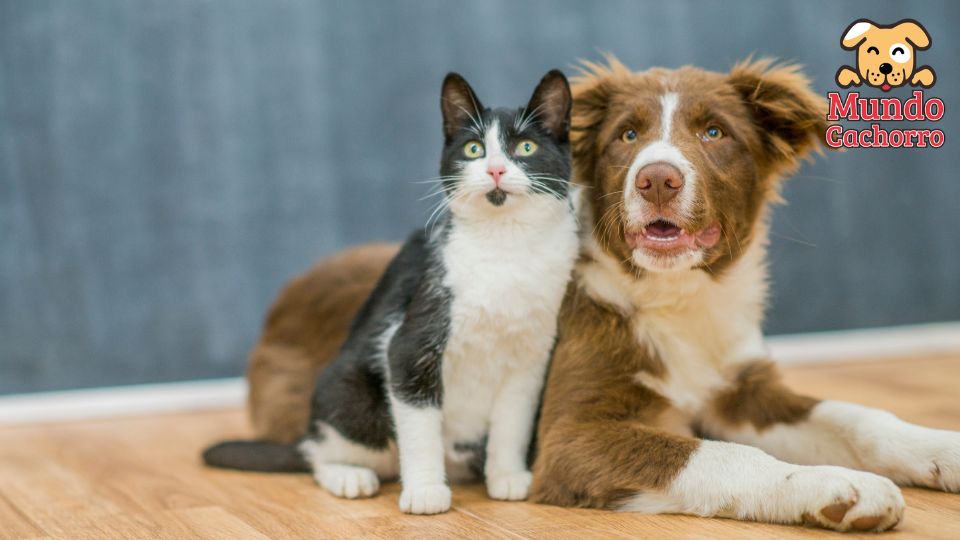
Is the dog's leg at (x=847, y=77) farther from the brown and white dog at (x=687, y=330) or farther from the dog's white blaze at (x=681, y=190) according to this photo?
the dog's white blaze at (x=681, y=190)

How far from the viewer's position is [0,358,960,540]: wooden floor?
170 centimetres

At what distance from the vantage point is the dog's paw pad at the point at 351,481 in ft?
6.51

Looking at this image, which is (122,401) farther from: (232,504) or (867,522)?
(867,522)

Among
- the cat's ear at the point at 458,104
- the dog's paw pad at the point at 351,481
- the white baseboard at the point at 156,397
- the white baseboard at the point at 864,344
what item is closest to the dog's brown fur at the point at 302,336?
the dog's paw pad at the point at 351,481

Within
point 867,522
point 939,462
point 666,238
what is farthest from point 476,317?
point 939,462

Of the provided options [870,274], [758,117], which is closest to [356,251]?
[758,117]

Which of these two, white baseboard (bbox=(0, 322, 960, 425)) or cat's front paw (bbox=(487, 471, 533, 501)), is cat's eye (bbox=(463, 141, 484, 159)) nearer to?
cat's front paw (bbox=(487, 471, 533, 501))

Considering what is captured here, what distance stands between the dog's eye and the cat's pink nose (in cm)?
104

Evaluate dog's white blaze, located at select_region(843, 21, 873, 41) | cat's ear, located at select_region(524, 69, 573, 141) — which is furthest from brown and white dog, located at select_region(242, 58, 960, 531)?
dog's white blaze, located at select_region(843, 21, 873, 41)

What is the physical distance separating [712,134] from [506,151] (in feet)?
1.26

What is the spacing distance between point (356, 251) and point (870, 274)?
2065 mm

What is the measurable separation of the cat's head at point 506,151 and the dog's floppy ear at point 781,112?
0.38m

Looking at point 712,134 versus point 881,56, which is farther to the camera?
point 881,56

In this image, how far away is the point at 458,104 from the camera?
192 cm
